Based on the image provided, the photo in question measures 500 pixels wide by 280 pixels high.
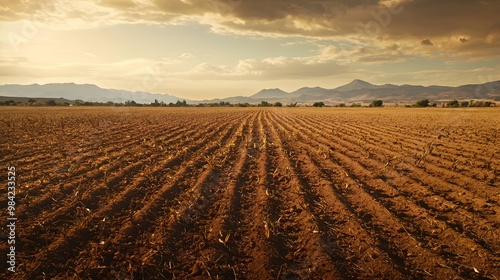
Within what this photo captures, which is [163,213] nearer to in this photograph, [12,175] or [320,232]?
[320,232]

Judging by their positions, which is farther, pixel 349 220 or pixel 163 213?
pixel 163 213

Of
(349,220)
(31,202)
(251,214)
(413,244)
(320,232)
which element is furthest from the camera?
(31,202)

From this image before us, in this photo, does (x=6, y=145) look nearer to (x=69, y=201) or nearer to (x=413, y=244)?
(x=69, y=201)

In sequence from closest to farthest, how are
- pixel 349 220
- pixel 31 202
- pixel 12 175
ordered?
pixel 349 220 → pixel 31 202 → pixel 12 175

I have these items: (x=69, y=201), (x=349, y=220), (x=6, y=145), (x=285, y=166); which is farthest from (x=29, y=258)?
(x=6, y=145)

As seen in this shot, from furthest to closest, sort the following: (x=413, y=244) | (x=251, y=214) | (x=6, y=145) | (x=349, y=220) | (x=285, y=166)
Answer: (x=6, y=145), (x=285, y=166), (x=251, y=214), (x=349, y=220), (x=413, y=244)

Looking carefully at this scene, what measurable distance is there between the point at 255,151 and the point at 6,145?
10691 millimetres

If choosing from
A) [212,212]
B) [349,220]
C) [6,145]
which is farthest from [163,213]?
[6,145]

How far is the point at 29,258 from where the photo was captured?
3977 mm

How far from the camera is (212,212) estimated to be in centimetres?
546

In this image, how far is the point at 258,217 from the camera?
5.23 metres

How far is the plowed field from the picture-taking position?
151 inches

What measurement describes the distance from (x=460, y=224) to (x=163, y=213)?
5321mm

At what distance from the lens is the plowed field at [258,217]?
3828mm
